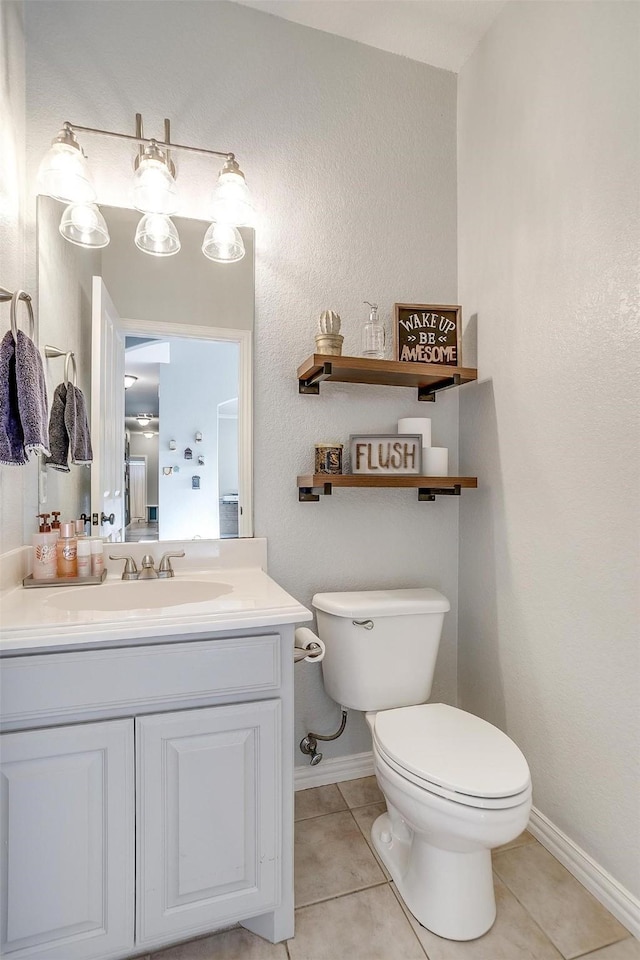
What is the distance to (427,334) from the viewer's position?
1.87 m

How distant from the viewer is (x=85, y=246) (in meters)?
1.57

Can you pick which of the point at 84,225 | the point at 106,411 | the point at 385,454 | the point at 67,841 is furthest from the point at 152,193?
the point at 67,841

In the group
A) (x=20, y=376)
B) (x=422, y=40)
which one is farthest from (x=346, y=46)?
(x=20, y=376)

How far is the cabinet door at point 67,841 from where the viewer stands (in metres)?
1.01

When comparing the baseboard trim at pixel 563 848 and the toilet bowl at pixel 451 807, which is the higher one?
the toilet bowl at pixel 451 807

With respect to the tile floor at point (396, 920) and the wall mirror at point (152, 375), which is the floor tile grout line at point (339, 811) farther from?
the wall mirror at point (152, 375)

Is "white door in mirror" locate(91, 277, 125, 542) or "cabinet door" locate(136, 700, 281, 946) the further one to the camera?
"white door in mirror" locate(91, 277, 125, 542)

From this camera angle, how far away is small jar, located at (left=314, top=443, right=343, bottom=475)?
69.2 inches

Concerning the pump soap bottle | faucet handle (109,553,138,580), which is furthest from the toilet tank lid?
the pump soap bottle

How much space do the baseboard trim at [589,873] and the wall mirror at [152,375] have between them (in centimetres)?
131

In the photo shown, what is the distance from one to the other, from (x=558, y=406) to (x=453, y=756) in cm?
103

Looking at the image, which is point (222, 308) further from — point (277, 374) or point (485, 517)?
point (485, 517)

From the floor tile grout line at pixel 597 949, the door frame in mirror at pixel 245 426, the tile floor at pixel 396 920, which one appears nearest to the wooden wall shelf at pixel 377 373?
the door frame in mirror at pixel 245 426

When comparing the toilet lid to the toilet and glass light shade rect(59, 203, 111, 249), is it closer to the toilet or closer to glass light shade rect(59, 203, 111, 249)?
the toilet
